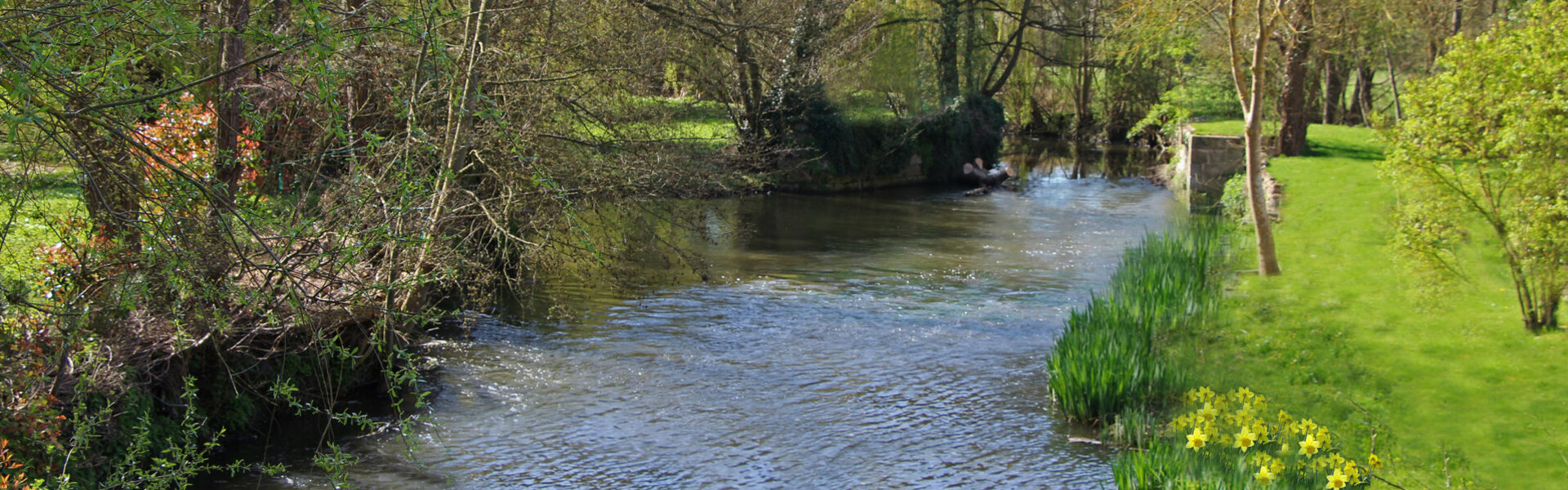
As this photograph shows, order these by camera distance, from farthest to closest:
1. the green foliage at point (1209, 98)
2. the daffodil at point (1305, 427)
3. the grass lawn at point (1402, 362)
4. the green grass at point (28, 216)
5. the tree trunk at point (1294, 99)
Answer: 1. the green foliage at point (1209, 98)
2. the tree trunk at point (1294, 99)
3. the grass lawn at point (1402, 362)
4. the daffodil at point (1305, 427)
5. the green grass at point (28, 216)

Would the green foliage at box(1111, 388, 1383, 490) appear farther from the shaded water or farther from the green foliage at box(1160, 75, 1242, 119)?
the green foliage at box(1160, 75, 1242, 119)

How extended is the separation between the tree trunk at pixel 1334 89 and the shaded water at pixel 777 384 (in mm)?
17448

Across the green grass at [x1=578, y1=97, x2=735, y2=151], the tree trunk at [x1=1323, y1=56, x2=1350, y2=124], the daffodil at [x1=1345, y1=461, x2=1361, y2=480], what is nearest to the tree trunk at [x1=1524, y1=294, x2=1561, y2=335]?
the daffodil at [x1=1345, y1=461, x2=1361, y2=480]

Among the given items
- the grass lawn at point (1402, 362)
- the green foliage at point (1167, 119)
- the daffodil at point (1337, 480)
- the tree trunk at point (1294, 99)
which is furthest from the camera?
the green foliage at point (1167, 119)

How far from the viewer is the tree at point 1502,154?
8453 mm

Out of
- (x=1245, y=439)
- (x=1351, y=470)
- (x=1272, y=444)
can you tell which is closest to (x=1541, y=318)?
(x=1272, y=444)

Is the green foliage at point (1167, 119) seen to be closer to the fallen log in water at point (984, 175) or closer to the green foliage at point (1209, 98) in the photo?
the green foliage at point (1209, 98)

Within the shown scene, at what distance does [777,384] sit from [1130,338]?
10.1ft

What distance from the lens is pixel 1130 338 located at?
29.7ft

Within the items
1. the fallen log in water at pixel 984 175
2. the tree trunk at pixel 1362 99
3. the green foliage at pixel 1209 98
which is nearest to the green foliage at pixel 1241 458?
the fallen log in water at pixel 984 175

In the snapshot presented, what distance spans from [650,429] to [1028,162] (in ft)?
88.4

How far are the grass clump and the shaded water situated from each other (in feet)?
1.40

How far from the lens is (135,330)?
7.29 m

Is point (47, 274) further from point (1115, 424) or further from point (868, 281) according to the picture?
point (868, 281)
